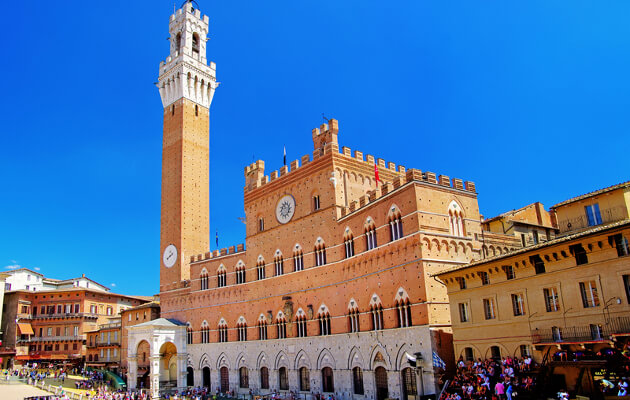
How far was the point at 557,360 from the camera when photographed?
19.8 m

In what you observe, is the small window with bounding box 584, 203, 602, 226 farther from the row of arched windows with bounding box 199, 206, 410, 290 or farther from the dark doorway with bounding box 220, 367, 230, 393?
the dark doorway with bounding box 220, 367, 230, 393

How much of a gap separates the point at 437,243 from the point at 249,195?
2114 centimetres

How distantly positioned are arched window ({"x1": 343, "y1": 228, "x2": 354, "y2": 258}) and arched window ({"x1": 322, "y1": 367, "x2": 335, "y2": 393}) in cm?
797

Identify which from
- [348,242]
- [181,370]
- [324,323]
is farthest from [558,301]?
[181,370]

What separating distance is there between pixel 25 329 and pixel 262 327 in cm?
3917

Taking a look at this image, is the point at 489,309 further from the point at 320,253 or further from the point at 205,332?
the point at 205,332

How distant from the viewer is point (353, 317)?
108ft

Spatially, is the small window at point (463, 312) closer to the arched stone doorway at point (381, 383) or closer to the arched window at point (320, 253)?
the arched stone doorway at point (381, 383)

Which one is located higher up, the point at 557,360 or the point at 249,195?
the point at 249,195

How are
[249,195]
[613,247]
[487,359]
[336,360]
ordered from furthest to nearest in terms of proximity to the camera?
[249,195] → [336,360] → [487,359] → [613,247]

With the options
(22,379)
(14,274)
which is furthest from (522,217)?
(14,274)

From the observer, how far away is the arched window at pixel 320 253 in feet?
120

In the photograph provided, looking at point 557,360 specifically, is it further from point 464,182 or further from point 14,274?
point 14,274

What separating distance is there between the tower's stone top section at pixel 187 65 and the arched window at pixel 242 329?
26509mm
